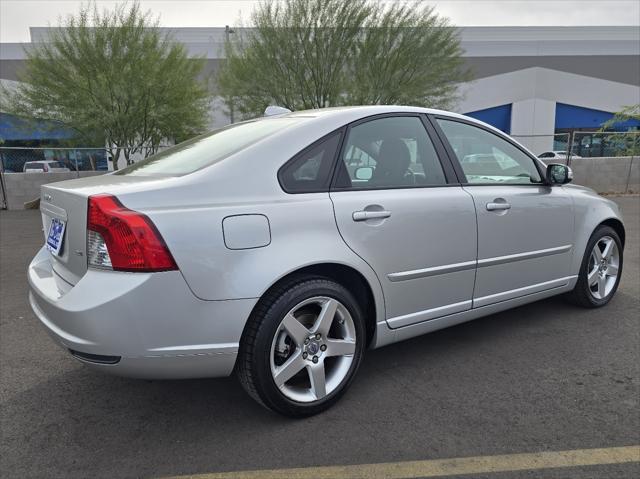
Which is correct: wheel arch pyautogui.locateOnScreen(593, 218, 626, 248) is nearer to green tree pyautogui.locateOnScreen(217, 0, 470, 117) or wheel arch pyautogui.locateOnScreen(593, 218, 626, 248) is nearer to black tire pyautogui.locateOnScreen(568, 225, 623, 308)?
black tire pyautogui.locateOnScreen(568, 225, 623, 308)

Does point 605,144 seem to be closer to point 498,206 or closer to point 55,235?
point 498,206

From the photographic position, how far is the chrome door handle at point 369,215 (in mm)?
2680

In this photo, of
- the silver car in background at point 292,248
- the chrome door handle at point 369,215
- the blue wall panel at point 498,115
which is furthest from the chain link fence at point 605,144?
the blue wall panel at point 498,115

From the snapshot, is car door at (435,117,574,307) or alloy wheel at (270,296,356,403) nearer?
alloy wheel at (270,296,356,403)

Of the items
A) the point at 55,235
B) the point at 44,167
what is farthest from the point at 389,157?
the point at 44,167

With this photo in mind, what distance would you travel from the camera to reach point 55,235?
8.54ft

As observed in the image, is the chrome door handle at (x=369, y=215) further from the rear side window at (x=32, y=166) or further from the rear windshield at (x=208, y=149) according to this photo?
the rear side window at (x=32, y=166)

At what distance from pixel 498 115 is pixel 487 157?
115 feet

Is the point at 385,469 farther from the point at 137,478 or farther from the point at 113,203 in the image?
the point at 113,203

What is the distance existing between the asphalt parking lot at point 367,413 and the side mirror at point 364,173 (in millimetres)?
1246

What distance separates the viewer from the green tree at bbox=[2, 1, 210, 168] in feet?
47.4

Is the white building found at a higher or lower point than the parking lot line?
higher

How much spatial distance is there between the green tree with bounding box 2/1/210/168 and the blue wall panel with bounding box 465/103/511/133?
83.2ft

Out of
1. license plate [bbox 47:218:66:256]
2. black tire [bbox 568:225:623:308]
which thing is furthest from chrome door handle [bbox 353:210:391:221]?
black tire [bbox 568:225:623:308]
